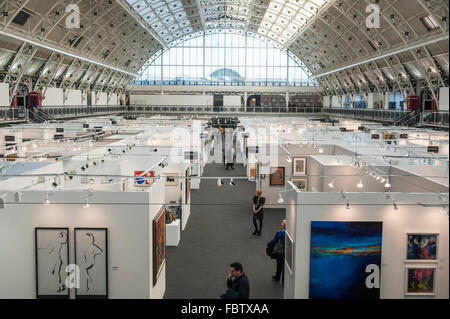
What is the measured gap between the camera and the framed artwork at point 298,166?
53.9ft

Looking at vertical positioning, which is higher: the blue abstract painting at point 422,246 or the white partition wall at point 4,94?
the white partition wall at point 4,94

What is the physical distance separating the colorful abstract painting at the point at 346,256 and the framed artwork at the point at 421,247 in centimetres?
48

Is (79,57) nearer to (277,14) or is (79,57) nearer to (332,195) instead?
(277,14)

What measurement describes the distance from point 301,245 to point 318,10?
32557 mm

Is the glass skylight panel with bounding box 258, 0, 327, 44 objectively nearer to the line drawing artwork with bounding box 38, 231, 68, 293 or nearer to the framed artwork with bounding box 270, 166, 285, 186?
the framed artwork with bounding box 270, 166, 285, 186

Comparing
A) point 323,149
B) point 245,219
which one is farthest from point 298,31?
point 245,219

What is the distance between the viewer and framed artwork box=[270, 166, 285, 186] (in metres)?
16.9

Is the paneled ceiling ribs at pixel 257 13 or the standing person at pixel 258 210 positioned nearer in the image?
the standing person at pixel 258 210

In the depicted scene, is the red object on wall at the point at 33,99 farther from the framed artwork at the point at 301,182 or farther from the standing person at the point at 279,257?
the standing person at the point at 279,257

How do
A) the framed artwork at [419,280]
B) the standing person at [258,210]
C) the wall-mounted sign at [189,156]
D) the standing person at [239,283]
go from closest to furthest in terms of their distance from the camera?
the standing person at [239,283]
the framed artwork at [419,280]
the standing person at [258,210]
the wall-mounted sign at [189,156]

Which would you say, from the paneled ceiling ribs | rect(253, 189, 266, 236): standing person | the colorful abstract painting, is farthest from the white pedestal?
the paneled ceiling ribs

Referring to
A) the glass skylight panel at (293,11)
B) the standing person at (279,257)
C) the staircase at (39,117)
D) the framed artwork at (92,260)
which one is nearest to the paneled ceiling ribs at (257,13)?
the glass skylight panel at (293,11)

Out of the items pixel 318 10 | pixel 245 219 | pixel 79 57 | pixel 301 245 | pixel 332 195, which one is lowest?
pixel 245 219
